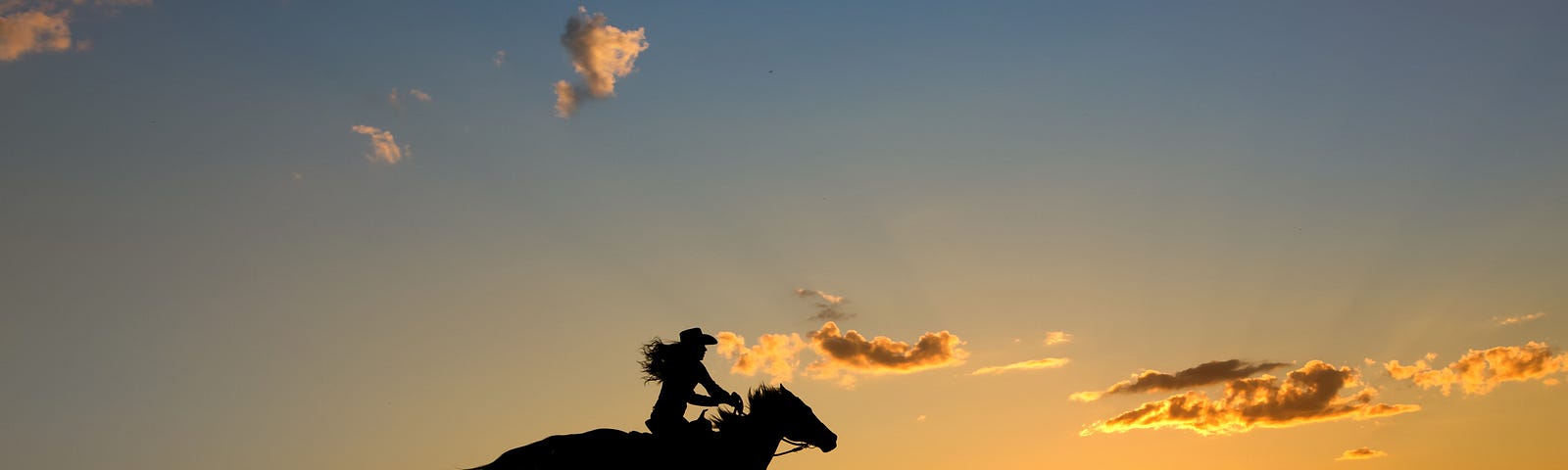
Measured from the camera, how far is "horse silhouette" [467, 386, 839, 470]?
16.3 m

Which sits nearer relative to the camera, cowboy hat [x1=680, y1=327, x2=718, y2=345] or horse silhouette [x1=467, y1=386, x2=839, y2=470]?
horse silhouette [x1=467, y1=386, x2=839, y2=470]

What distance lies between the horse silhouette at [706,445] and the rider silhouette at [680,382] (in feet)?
0.66

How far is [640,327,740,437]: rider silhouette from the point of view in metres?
18.2

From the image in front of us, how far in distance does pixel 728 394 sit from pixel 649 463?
7.14 ft

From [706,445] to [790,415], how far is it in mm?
1535

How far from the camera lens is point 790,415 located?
19172mm

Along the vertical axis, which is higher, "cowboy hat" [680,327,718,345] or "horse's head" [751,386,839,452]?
"cowboy hat" [680,327,718,345]

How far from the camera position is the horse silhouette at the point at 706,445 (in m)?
A: 16.3

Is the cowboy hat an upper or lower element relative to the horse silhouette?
upper

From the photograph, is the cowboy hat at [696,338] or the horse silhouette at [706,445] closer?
the horse silhouette at [706,445]

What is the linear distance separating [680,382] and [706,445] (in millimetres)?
997

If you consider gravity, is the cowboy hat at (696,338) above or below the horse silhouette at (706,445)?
above

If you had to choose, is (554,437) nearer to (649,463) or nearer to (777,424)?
(649,463)

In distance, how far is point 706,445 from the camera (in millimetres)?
18328
